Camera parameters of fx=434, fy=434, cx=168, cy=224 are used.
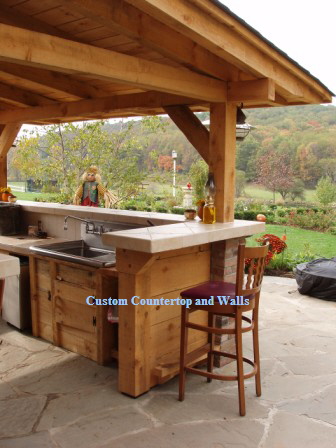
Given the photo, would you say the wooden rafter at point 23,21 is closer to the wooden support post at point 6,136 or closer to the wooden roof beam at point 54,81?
the wooden roof beam at point 54,81

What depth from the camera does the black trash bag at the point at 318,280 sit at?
526cm

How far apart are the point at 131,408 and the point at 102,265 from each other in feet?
3.34

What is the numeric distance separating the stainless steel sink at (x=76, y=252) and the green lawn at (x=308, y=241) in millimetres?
4861

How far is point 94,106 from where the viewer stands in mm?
4152

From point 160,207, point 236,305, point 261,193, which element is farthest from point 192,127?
point 261,193

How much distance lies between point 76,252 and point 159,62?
188 cm

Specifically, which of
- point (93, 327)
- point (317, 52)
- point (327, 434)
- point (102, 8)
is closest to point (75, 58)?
point (102, 8)

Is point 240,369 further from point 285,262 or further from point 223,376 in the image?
point 285,262

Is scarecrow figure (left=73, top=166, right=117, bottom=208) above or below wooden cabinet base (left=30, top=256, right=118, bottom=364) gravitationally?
above

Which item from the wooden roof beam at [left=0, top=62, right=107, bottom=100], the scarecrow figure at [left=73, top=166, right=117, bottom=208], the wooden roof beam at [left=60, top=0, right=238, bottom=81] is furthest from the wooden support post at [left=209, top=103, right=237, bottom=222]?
the scarecrow figure at [left=73, top=166, right=117, bottom=208]

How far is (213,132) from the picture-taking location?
3.33 meters

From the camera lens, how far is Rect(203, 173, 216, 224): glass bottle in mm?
3299

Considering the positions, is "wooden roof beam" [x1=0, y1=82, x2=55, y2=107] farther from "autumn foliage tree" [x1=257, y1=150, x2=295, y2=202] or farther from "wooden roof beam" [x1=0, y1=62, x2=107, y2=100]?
"autumn foliage tree" [x1=257, y1=150, x2=295, y2=202]

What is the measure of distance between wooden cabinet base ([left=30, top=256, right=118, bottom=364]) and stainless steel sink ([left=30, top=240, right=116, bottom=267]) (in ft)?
0.19
